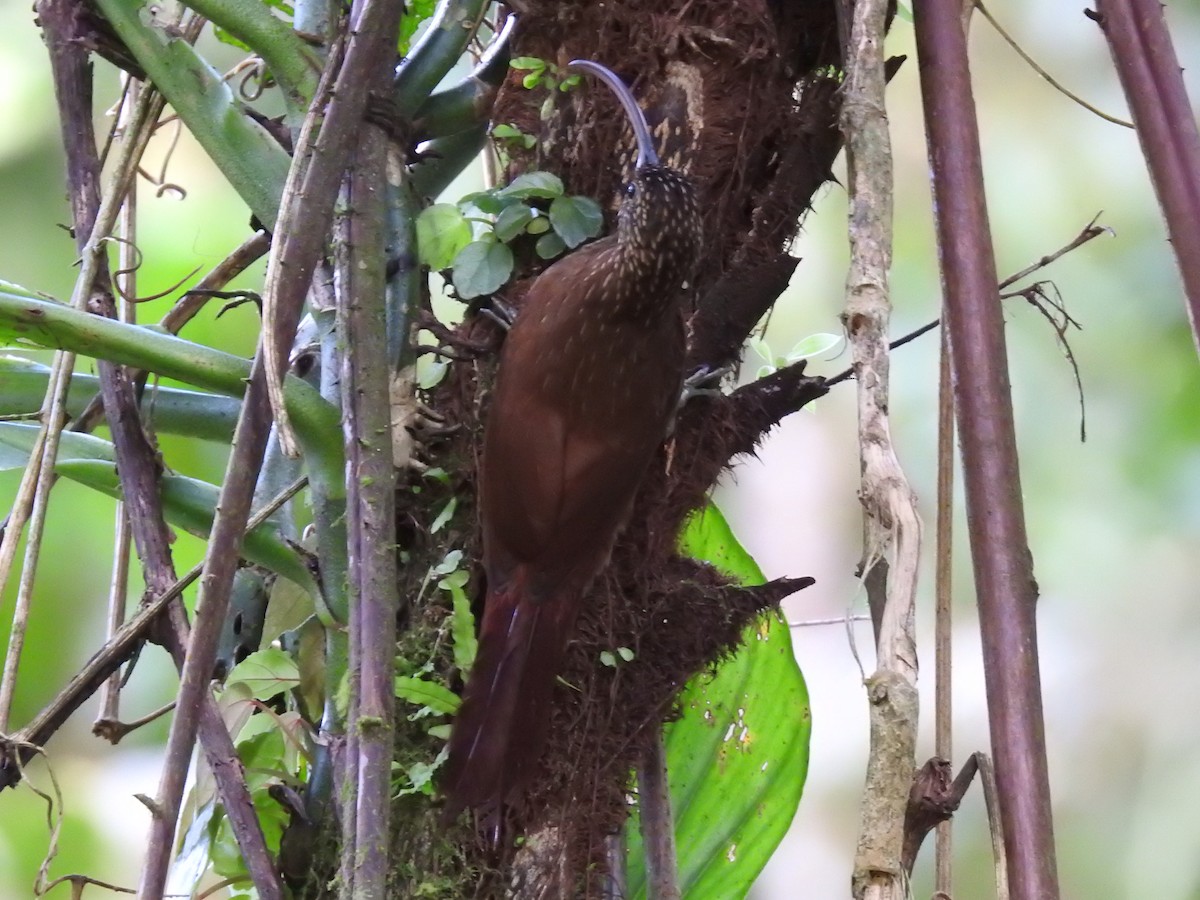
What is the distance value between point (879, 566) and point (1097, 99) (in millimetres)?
1728

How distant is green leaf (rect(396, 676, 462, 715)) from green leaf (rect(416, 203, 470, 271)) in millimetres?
431

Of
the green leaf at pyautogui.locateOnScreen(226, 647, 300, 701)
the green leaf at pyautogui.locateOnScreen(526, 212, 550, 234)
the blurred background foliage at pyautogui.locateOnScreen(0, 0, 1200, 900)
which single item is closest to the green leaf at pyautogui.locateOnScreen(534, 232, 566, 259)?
the green leaf at pyautogui.locateOnScreen(526, 212, 550, 234)

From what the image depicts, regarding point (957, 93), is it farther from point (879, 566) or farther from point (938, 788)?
point (938, 788)

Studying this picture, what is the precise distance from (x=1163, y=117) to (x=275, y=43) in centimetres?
86

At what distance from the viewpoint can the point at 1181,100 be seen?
1063 mm

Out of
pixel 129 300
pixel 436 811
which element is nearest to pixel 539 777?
pixel 436 811

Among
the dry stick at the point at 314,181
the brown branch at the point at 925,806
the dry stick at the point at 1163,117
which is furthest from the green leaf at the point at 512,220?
the brown branch at the point at 925,806

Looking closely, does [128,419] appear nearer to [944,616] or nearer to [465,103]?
[465,103]

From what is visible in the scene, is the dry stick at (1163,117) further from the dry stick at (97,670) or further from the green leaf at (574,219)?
the dry stick at (97,670)

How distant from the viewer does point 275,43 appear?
1.23 m

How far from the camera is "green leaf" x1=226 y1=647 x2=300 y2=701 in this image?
124 cm

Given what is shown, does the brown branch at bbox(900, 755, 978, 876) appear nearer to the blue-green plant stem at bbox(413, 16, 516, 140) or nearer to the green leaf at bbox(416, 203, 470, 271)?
the green leaf at bbox(416, 203, 470, 271)

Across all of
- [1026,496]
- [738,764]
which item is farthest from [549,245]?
[1026,496]

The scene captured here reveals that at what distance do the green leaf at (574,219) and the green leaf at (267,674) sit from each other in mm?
539
